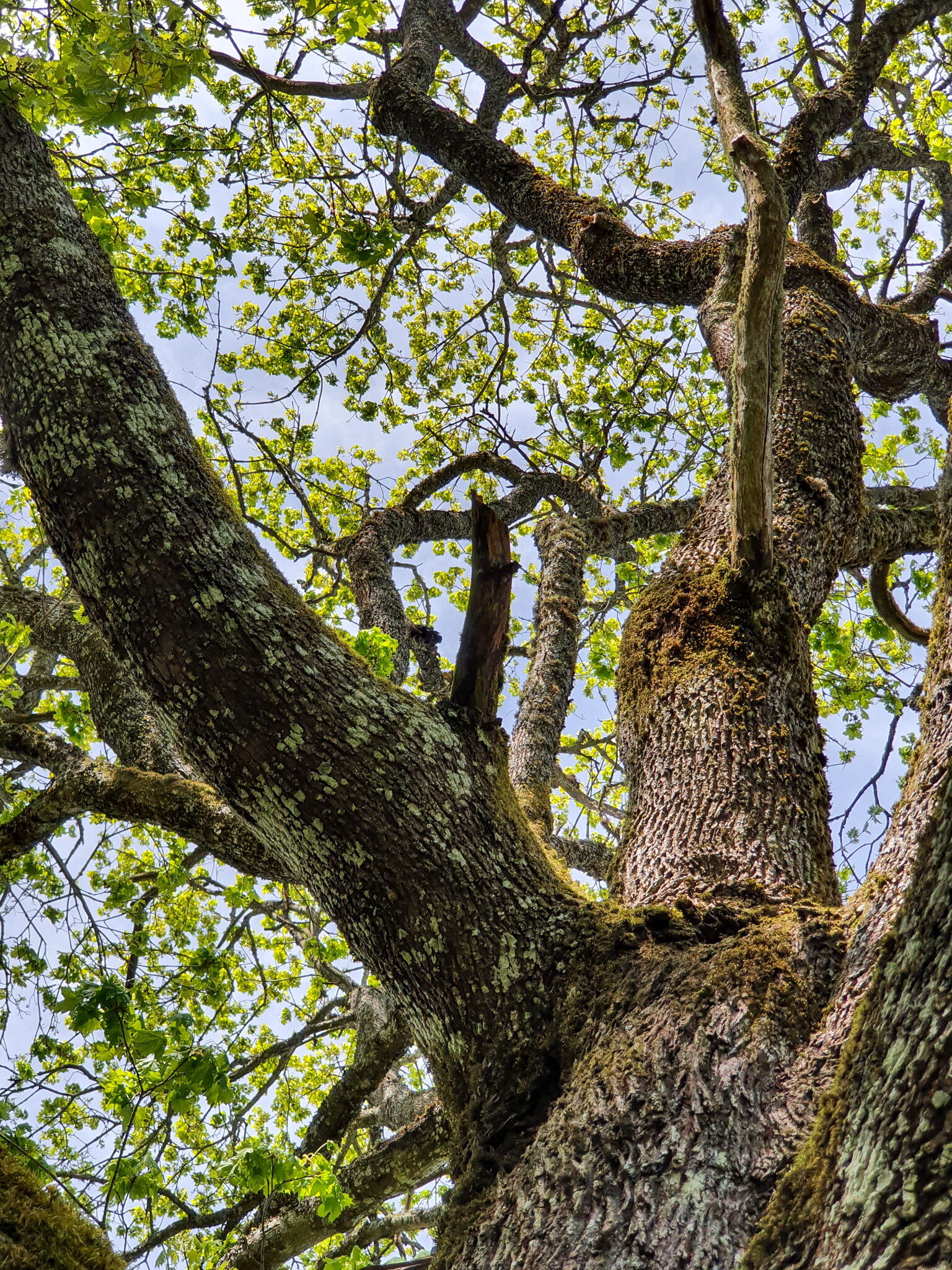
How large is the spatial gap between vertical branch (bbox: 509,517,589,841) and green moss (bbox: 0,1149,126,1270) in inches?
83.0

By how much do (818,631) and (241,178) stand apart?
489 centimetres

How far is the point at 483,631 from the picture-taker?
8.29ft

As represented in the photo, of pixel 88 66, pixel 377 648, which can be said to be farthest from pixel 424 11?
pixel 377 648

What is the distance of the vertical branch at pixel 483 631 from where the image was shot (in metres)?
2.53

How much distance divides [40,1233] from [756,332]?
2.83m

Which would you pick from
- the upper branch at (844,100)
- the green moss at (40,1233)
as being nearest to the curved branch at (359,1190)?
the green moss at (40,1233)

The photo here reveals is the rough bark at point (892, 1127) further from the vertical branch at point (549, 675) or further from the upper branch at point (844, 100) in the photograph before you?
the upper branch at point (844, 100)

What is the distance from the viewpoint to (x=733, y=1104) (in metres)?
1.74

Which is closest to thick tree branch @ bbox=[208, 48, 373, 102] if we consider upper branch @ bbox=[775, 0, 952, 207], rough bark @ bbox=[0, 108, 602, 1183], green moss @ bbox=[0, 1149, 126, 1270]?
upper branch @ bbox=[775, 0, 952, 207]

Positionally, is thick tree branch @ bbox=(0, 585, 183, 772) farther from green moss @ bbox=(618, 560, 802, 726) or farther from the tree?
green moss @ bbox=(618, 560, 802, 726)

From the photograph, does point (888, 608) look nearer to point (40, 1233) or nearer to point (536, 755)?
point (536, 755)

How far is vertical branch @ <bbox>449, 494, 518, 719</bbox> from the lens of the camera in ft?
8.31

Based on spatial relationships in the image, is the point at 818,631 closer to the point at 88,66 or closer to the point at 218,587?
the point at 218,587

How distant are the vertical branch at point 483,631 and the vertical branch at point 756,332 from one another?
2.90 feet
